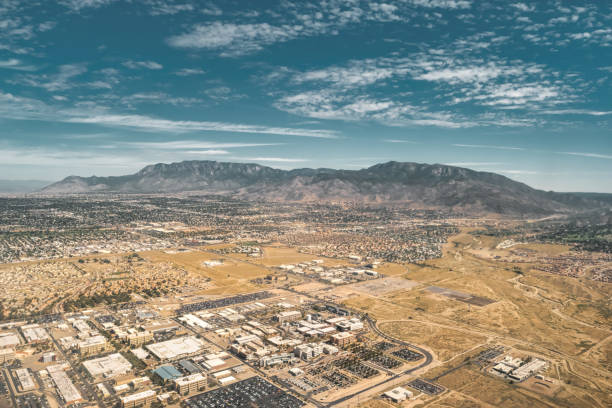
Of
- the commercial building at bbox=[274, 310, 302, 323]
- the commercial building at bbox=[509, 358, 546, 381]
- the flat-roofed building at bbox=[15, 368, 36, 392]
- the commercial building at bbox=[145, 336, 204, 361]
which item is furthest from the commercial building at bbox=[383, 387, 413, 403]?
the flat-roofed building at bbox=[15, 368, 36, 392]

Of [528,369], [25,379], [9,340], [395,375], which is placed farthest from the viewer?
[9,340]

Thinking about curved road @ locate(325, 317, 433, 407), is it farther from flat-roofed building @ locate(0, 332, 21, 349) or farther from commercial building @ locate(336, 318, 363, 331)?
flat-roofed building @ locate(0, 332, 21, 349)

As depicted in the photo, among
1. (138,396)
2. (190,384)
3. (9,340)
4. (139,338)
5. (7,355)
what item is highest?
(139,338)

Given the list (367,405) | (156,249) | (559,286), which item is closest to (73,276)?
(156,249)

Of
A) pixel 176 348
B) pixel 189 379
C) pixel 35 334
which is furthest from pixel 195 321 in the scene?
pixel 35 334

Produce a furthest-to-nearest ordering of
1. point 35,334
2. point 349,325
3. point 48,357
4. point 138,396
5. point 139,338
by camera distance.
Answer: point 349,325 < point 35,334 < point 139,338 < point 48,357 < point 138,396

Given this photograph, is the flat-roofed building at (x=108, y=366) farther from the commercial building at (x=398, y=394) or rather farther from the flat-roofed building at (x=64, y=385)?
the commercial building at (x=398, y=394)

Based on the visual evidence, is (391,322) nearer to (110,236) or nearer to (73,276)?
(73,276)

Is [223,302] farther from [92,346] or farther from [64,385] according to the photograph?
[64,385]
